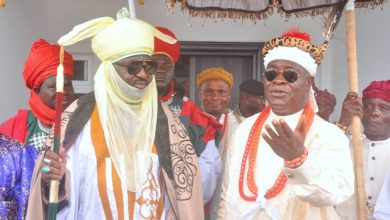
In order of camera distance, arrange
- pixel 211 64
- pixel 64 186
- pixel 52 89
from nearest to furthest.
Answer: pixel 64 186
pixel 52 89
pixel 211 64

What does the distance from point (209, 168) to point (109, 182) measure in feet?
2.81

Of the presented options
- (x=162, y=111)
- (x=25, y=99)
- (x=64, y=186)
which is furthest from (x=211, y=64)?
(x=64, y=186)

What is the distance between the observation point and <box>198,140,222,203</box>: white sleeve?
3783 mm

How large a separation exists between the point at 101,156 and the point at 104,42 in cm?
63

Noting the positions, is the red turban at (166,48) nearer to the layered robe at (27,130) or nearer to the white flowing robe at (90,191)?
the layered robe at (27,130)

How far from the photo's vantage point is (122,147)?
3.19 metres

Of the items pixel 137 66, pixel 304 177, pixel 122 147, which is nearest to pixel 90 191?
pixel 122 147

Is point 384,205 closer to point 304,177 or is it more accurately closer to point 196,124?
point 304,177

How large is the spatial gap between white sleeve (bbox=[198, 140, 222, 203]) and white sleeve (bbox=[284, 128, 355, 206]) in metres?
0.85

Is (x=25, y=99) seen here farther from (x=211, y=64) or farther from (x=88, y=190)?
(x=88, y=190)

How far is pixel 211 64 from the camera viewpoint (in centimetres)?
726

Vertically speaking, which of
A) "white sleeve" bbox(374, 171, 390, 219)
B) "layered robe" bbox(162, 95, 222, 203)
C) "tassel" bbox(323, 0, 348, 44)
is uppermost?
"tassel" bbox(323, 0, 348, 44)

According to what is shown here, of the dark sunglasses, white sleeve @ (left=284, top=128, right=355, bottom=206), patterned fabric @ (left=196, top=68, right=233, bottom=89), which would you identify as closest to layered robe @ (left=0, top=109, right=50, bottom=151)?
the dark sunglasses

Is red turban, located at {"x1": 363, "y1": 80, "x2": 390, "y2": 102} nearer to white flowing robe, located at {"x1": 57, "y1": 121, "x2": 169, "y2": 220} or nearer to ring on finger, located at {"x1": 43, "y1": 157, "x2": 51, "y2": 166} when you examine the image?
white flowing robe, located at {"x1": 57, "y1": 121, "x2": 169, "y2": 220}
